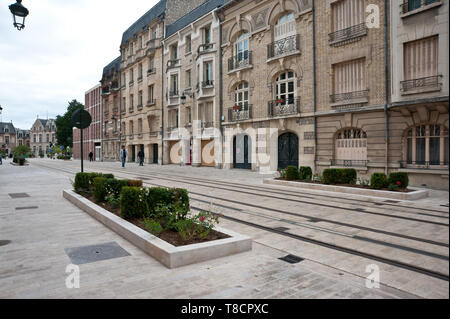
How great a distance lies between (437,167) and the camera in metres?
12.2

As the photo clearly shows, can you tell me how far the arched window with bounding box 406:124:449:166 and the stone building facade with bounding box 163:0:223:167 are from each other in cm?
1379

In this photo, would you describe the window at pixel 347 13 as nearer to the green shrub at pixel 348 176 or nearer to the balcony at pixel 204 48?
the green shrub at pixel 348 176

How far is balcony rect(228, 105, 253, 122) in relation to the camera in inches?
852

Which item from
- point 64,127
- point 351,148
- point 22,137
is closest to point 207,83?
point 351,148

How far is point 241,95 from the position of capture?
23031 millimetres

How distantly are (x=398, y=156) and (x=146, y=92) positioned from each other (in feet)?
95.0

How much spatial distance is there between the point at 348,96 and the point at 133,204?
1326 cm

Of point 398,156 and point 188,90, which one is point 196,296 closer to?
point 398,156

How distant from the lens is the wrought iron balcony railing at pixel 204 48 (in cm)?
2545

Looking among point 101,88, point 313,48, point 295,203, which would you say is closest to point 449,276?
point 295,203

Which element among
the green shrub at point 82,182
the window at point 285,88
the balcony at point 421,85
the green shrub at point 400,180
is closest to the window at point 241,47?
the window at point 285,88

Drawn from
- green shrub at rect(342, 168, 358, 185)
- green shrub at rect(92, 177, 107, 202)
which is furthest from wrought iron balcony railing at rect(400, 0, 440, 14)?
green shrub at rect(92, 177, 107, 202)

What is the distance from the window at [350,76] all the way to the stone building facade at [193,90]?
10.5 meters

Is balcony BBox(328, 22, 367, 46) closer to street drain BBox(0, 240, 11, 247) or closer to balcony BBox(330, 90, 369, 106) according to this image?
balcony BBox(330, 90, 369, 106)
